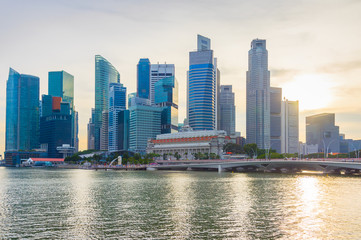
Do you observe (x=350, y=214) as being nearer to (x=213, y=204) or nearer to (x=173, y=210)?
(x=213, y=204)

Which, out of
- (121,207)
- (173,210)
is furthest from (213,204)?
(121,207)

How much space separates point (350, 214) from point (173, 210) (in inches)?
1095

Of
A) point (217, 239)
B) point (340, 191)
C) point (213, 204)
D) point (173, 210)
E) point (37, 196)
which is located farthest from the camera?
point (340, 191)

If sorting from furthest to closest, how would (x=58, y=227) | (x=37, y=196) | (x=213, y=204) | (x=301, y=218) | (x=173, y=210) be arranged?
(x=37, y=196), (x=213, y=204), (x=173, y=210), (x=301, y=218), (x=58, y=227)

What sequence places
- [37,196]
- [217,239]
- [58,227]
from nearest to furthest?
1. [217,239]
2. [58,227]
3. [37,196]

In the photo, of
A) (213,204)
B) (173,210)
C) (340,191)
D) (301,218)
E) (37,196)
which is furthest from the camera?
(340,191)

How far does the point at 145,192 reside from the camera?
92500mm

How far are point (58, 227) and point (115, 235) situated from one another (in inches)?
363

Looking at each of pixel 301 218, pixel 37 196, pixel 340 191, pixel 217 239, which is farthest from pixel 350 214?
pixel 37 196

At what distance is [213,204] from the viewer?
7169 centimetres

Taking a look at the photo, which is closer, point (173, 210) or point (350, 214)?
point (350, 214)

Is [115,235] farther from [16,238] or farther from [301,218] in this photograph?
[301,218]

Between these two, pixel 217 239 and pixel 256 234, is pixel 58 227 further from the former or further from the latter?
pixel 256 234

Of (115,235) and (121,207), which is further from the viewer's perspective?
(121,207)
